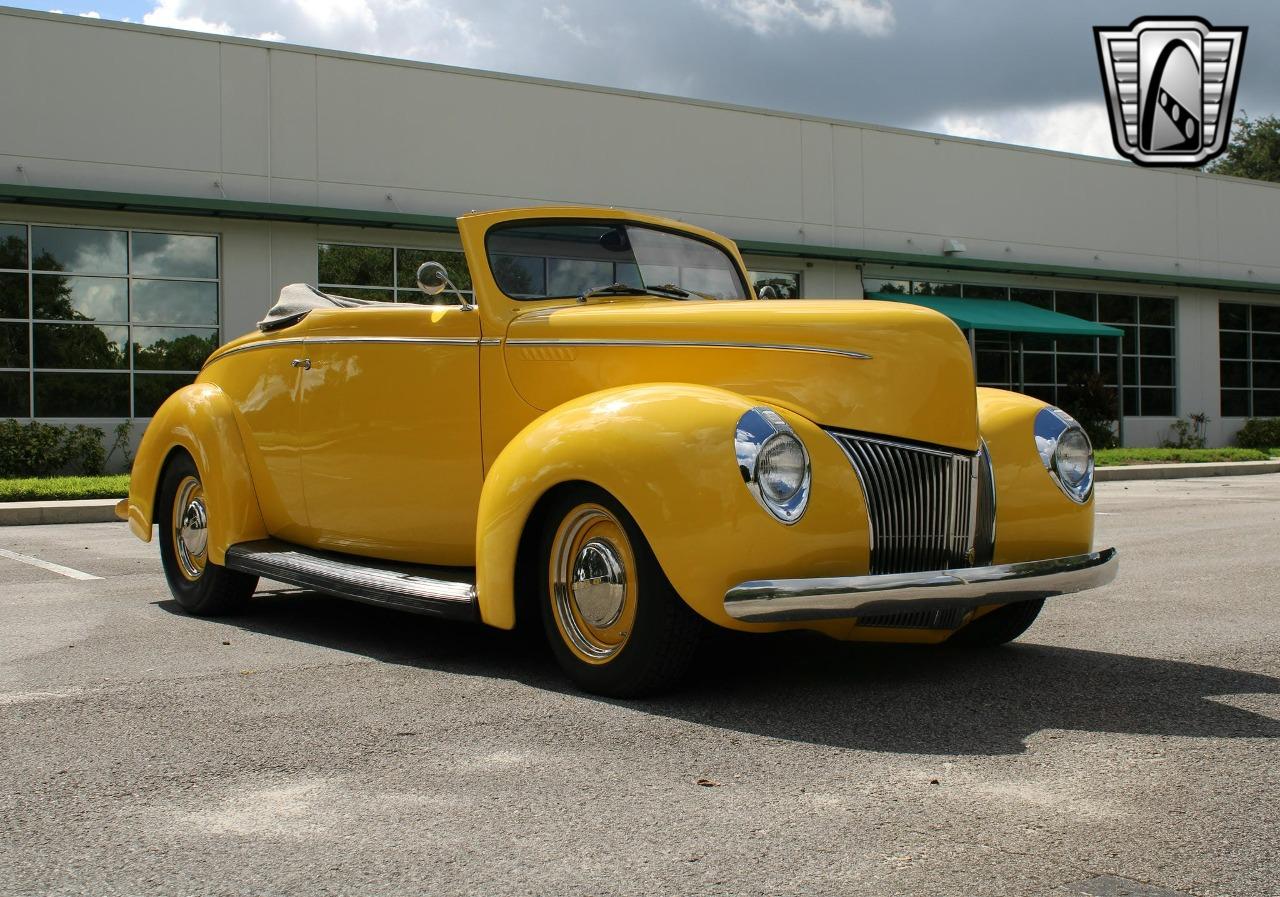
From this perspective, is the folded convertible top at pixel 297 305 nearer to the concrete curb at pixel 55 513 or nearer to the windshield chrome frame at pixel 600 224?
the windshield chrome frame at pixel 600 224

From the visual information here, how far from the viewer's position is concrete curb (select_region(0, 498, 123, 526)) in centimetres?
1374

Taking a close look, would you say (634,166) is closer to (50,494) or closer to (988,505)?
(50,494)

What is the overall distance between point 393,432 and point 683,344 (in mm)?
1594

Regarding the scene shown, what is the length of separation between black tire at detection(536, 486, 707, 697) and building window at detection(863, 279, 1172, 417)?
970 inches

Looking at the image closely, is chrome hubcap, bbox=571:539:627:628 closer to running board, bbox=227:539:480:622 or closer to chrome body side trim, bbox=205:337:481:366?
running board, bbox=227:539:480:622

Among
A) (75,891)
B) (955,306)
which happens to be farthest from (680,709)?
(955,306)

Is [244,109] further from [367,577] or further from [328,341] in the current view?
[367,577]

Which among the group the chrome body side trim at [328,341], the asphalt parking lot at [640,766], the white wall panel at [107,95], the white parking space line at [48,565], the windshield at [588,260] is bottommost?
the asphalt parking lot at [640,766]

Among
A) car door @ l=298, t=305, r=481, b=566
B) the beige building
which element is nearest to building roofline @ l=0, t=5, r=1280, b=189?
the beige building

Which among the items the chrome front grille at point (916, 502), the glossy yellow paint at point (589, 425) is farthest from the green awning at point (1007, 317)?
the chrome front grille at point (916, 502)

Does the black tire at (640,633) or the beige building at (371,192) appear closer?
the black tire at (640,633)

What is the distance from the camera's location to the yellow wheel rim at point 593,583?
466 centimetres

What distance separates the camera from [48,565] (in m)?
9.41

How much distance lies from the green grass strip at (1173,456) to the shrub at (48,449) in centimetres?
1631
